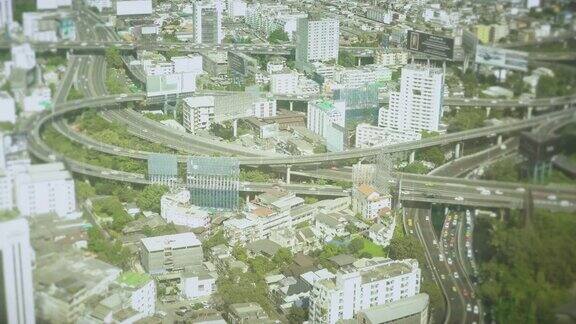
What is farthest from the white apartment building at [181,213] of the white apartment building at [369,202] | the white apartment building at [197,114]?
the white apartment building at [197,114]

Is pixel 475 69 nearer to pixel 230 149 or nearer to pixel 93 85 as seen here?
pixel 93 85

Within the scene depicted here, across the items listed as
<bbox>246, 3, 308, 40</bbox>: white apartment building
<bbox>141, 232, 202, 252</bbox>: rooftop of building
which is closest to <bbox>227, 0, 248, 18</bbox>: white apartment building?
<bbox>246, 3, 308, 40</bbox>: white apartment building

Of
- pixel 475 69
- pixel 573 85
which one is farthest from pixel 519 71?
pixel 475 69

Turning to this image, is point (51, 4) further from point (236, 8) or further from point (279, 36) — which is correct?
point (236, 8)

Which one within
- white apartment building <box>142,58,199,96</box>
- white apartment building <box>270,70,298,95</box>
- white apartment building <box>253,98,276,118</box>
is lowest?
white apartment building <box>253,98,276,118</box>

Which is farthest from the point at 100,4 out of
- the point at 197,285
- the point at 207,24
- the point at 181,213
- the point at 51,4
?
the point at 207,24

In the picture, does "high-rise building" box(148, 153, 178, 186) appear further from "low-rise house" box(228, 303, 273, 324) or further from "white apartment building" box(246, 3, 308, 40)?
"white apartment building" box(246, 3, 308, 40)
